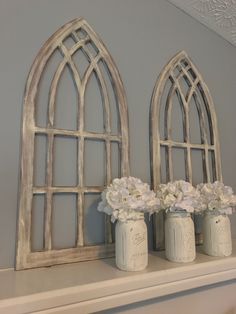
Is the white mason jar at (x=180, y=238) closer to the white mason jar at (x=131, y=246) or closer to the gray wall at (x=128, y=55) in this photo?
the white mason jar at (x=131, y=246)

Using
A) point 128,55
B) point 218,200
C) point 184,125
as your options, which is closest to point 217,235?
point 218,200

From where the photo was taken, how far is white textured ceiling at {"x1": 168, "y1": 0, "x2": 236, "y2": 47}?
126 centimetres

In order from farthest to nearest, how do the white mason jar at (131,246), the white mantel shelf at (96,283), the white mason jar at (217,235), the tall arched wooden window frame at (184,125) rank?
the tall arched wooden window frame at (184,125) < the white mason jar at (217,235) < the white mason jar at (131,246) < the white mantel shelf at (96,283)

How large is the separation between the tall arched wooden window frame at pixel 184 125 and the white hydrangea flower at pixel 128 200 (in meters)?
0.23

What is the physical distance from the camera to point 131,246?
83cm

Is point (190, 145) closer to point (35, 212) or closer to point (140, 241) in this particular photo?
point (140, 241)

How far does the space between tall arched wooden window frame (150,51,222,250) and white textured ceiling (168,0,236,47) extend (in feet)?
0.71

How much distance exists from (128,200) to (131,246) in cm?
13

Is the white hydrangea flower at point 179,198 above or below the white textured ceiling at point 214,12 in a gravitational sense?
below

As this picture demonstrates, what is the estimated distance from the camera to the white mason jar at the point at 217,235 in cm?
99

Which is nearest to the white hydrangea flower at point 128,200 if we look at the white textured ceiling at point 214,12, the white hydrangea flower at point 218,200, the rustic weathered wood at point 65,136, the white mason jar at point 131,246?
the white mason jar at point 131,246

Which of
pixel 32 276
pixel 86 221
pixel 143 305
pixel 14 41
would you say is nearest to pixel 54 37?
pixel 14 41

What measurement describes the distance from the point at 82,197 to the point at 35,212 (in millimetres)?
159

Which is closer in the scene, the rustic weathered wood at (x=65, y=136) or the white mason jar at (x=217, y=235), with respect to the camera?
the rustic weathered wood at (x=65, y=136)
